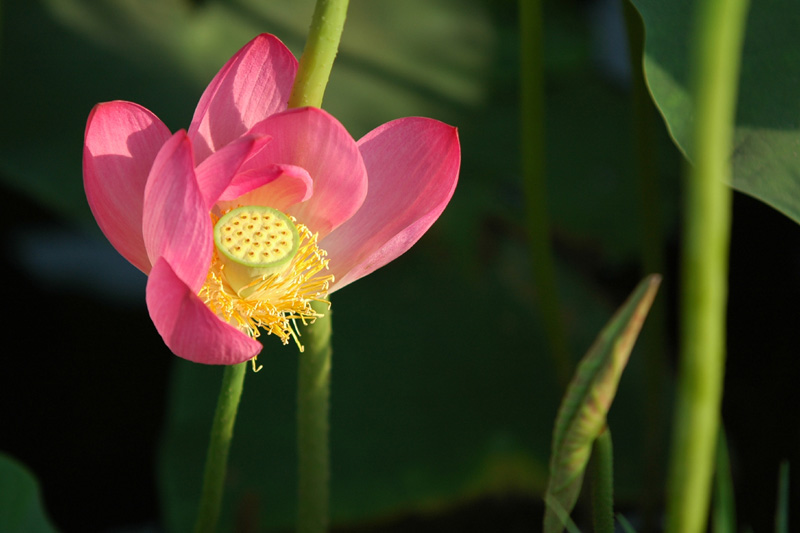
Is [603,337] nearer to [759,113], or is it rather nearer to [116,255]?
[759,113]

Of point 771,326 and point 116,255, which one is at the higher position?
point 771,326

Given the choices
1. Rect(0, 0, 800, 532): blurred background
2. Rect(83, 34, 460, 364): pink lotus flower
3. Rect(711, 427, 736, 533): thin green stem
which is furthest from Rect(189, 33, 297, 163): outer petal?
Rect(0, 0, 800, 532): blurred background

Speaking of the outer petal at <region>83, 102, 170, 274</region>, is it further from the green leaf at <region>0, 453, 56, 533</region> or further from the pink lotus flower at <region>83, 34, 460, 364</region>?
the green leaf at <region>0, 453, 56, 533</region>

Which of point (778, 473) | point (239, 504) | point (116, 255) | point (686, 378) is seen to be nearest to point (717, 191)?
point (686, 378)

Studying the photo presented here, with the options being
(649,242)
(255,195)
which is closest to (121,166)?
(255,195)

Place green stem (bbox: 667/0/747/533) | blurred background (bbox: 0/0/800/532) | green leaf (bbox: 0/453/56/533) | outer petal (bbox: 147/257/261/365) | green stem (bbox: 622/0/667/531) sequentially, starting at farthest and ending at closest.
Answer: blurred background (bbox: 0/0/800/532), green stem (bbox: 622/0/667/531), green leaf (bbox: 0/453/56/533), outer petal (bbox: 147/257/261/365), green stem (bbox: 667/0/747/533)

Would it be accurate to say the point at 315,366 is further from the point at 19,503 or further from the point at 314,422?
the point at 19,503

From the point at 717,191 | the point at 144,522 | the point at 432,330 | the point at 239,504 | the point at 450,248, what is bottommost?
the point at 144,522
